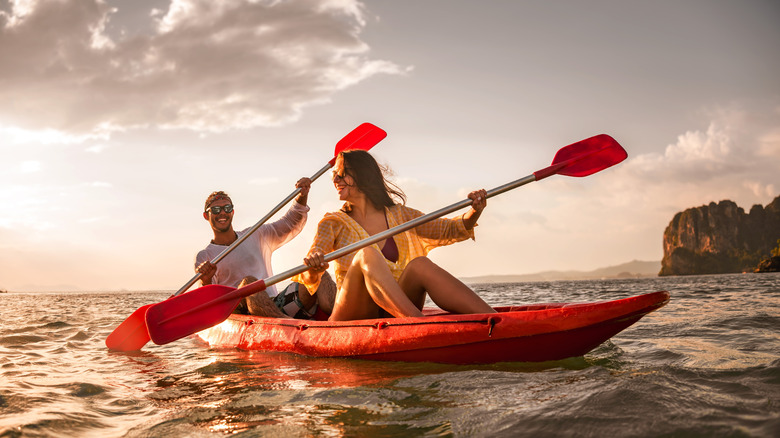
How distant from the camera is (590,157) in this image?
489 centimetres

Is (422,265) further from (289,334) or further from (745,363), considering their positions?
(745,363)

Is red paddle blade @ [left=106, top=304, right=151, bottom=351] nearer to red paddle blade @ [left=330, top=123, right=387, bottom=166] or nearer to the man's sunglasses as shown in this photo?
the man's sunglasses

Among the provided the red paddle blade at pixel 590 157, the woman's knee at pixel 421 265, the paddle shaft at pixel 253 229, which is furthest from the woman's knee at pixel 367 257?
the paddle shaft at pixel 253 229

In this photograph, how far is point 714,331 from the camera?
190 inches

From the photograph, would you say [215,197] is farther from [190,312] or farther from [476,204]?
[476,204]

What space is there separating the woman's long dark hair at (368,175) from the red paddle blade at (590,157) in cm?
166

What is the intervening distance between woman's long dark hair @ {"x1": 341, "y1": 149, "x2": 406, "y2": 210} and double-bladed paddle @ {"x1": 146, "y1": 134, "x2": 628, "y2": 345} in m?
0.48

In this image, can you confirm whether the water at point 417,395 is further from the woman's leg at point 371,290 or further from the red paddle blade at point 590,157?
the red paddle blade at point 590,157

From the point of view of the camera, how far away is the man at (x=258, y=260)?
5070 millimetres

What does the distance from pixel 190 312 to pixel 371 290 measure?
78.6 inches

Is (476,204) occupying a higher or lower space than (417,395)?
higher

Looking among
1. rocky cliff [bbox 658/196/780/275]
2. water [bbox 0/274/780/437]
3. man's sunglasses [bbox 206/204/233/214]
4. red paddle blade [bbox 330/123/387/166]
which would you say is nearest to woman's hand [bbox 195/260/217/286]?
man's sunglasses [bbox 206/204/233/214]

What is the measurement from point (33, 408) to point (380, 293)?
1.99m

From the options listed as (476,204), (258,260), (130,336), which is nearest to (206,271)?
(258,260)
